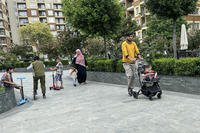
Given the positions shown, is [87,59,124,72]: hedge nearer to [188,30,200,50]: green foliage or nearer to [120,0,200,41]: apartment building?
[188,30,200,50]: green foliage

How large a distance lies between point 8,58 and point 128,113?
140 feet

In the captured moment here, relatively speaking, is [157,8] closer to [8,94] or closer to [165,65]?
[165,65]

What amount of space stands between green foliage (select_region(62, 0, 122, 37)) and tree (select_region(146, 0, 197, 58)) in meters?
2.39

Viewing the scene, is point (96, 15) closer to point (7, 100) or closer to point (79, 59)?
point (79, 59)

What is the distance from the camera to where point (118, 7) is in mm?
15789

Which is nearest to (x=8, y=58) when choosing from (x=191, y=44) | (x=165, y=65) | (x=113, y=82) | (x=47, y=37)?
(x=47, y=37)

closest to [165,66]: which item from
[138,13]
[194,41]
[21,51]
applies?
[194,41]

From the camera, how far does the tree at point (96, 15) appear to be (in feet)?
50.1

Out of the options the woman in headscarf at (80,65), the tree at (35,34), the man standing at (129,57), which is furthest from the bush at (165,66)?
the tree at (35,34)

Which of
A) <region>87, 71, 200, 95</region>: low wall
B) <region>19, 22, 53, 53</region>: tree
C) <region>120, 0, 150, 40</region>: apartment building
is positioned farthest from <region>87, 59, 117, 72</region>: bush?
<region>19, 22, 53, 53</region>: tree

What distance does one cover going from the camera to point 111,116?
22.6 ft

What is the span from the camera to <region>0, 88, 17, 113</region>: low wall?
8.86 meters

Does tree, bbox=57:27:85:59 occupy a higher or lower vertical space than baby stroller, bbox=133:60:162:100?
higher

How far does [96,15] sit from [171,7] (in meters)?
4.01
